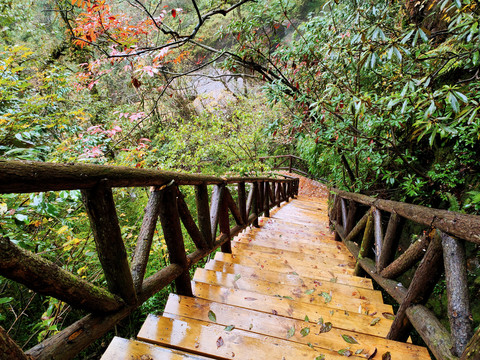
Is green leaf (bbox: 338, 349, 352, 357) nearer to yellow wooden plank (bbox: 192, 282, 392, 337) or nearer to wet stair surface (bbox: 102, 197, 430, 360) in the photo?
wet stair surface (bbox: 102, 197, 430, 360)

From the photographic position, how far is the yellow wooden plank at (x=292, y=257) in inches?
121

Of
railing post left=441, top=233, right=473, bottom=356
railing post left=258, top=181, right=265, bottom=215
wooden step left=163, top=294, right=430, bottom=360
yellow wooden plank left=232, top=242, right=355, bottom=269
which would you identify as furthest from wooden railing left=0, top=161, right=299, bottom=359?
railing post left=258, top=181, right=265, bottom=215

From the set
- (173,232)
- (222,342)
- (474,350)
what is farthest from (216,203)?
(474,350)

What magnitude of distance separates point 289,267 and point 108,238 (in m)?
2.22

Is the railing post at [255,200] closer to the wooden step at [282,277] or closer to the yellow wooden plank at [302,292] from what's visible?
the wooden step at [282,277]

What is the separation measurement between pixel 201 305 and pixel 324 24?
419cm

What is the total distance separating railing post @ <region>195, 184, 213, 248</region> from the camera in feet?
7.62

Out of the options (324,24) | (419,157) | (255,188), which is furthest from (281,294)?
(324,24)

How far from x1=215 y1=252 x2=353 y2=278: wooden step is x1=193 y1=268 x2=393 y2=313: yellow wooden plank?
372 millimetres

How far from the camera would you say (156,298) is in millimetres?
3676

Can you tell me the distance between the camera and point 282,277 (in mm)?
2482

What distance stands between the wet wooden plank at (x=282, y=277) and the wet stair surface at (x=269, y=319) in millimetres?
11

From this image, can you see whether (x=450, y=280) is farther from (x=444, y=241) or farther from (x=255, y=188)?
(x=255, y=188)

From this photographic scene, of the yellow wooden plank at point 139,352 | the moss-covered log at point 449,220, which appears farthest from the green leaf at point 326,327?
the moss-covered log at point 449,220
